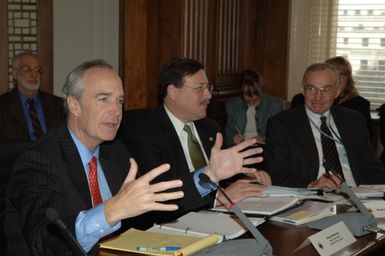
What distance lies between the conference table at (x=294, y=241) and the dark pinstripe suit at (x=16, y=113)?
256cm

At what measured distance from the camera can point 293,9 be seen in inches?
264

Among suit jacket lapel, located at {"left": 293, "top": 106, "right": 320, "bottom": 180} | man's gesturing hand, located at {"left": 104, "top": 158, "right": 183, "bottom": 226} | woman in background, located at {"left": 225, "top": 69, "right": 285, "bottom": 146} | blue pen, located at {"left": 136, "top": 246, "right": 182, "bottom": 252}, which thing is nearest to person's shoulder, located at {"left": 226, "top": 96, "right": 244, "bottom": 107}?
woman in background, located at {"left": 225, "top": 69, "right": 285, "bottom": 146}

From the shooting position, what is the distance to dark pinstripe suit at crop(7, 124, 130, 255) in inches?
83.5

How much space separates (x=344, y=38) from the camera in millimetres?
6641

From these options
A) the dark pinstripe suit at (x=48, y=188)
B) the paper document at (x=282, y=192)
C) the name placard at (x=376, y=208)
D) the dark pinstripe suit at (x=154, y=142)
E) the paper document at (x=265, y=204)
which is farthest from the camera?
the dark pinstripe suit at (x=154, y=142)

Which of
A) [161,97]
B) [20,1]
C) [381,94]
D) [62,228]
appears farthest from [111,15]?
[62,228]

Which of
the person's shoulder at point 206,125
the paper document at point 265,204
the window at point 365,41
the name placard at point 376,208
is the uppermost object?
the window at point 365,41

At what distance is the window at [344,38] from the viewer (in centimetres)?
649

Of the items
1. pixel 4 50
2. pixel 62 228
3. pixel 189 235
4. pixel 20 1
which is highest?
pixel 20 1

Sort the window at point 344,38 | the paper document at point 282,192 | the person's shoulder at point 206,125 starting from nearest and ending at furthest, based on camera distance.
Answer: the paper document at point 282,192 → the person's shoulder at point 206,125 → the window at point 344,38

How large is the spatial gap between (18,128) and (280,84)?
3.05 metres

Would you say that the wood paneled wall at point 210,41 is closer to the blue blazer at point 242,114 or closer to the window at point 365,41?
the blue blazer at point 242,114

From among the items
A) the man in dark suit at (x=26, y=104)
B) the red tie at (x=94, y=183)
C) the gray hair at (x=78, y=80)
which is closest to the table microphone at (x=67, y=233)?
the red tie at (x=94, y=183)

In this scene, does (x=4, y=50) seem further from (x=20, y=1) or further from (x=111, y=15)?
(x=111, y=15)
